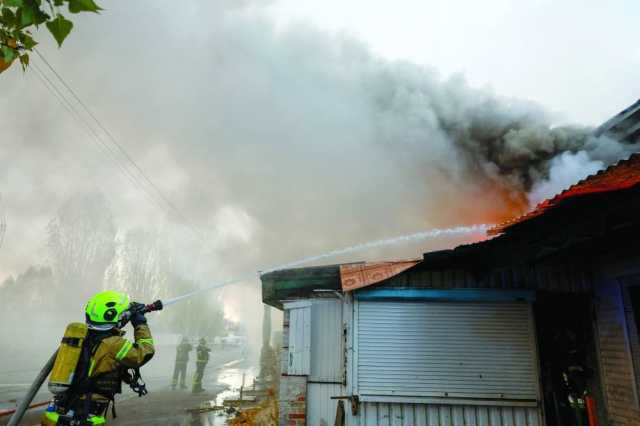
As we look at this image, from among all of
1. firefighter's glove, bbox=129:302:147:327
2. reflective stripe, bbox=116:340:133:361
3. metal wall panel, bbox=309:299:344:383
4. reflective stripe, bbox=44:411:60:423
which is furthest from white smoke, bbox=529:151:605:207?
reflective stripe, bbox=44:411:60:423

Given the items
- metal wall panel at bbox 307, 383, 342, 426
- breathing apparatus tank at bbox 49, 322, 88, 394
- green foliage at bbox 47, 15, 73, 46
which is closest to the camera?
green foliage at bbox 47, 15, 73, 46

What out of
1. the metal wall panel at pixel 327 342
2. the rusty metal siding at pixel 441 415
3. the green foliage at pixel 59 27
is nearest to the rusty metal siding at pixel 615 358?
the rusty metal siding at pixel 441 415

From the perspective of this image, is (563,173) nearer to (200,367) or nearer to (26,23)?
(26,23)

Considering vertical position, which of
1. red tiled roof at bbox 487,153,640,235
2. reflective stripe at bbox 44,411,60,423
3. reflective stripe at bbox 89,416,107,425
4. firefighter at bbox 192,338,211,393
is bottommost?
firefighter at bbox 192,338,211,393

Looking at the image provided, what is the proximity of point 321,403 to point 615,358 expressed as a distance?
438 cm

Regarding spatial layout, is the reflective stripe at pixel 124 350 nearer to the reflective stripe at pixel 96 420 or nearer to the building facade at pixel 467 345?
the reflective stripe at pixel 96 420

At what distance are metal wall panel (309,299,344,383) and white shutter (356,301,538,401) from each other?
0.58 metres

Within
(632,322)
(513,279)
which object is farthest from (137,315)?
(632,322)

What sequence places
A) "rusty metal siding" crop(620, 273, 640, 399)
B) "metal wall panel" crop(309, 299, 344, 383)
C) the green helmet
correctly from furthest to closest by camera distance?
"metal wall panel" crop(309, 299, 344, 383) < "rusty metal siding" crop(620, 273, 640, 399) < the green helmet

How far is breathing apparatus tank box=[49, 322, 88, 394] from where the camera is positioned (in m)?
3.33

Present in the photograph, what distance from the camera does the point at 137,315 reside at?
3.75 metres

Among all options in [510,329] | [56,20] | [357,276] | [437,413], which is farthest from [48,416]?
[510,329]

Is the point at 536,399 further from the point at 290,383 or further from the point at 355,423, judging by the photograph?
the point at 290,383

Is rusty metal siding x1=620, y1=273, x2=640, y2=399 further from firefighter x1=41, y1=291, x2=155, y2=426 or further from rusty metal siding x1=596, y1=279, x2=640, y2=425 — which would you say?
firefighter x1=41, y1=291, x2=155, y2=426
